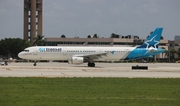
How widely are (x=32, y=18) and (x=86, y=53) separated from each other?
3662 inches

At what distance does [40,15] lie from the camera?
491 ft

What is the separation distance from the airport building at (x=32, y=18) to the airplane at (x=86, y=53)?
90.6 m

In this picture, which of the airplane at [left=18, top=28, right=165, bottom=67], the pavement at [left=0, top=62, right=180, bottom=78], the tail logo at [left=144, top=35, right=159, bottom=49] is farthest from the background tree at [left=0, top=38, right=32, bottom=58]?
the pavement at [left=0, top=62, right=180, bottom=78]

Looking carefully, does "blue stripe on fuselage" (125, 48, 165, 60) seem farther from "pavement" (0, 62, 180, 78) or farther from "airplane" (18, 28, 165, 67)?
"pavement" (0, 62, 180, 78)

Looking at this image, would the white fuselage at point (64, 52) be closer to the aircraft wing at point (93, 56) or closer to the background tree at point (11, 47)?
the aircraft wing at point (93, 56)

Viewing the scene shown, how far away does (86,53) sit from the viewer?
56344 mm

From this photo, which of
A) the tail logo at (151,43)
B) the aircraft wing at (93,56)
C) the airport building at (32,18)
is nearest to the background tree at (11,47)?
the airport building at (32,18)

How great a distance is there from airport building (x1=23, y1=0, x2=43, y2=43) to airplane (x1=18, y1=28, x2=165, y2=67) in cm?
9060


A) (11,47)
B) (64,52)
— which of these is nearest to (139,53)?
(64,52)

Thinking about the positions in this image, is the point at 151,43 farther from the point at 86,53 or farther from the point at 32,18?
the point at 32,18

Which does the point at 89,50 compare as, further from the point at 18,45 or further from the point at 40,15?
Answer: the point at 40,15
